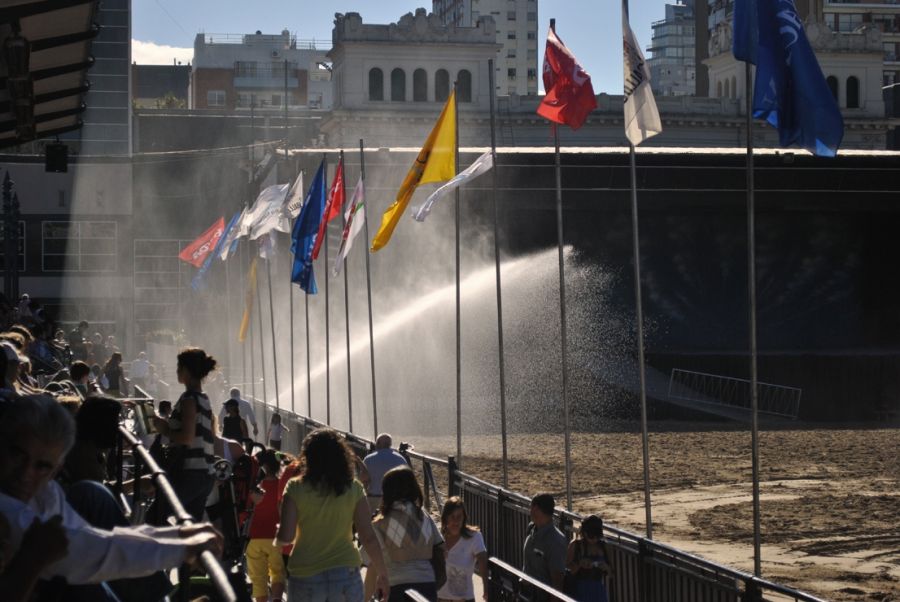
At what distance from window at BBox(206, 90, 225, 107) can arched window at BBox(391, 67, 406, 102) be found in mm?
33708

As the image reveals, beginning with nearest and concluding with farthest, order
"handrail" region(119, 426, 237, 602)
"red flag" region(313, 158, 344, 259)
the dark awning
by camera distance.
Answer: "handrail" region(119, 426, 237, 602), the dark awning, "red flag" region(313, 158, 344, 259)

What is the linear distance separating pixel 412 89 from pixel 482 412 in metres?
57.3

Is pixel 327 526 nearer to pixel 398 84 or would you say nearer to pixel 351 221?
pixel 351 221

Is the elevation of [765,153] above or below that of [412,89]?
below

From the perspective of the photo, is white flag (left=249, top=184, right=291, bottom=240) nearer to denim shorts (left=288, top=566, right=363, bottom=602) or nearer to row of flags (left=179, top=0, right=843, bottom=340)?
row of flags (left=179, top=0, right=843, bottom=340)

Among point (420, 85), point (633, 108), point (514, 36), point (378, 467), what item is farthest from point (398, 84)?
point (378, 467)

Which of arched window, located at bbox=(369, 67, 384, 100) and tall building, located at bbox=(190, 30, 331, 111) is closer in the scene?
arched window, located at bbox=(369, 67, 384, 100)

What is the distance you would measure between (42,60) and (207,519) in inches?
256

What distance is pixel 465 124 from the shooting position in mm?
99250

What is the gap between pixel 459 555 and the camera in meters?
11.1

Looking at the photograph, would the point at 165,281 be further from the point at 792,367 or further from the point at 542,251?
the point at 792,367

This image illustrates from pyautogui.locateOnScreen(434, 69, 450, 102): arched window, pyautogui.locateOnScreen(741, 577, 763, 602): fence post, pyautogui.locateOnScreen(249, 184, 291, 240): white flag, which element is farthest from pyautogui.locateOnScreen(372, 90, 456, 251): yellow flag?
pyautogui.locateOnScreen(434, 69, 450, 102): arched window

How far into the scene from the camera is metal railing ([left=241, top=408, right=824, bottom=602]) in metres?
10.2

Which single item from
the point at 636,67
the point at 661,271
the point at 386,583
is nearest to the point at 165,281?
the point at 661,271
